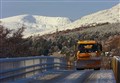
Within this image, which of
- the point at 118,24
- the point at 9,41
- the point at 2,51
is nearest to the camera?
the point at 2,51

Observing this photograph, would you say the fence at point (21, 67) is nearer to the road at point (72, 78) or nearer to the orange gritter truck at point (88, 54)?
the road at point (72, 78)

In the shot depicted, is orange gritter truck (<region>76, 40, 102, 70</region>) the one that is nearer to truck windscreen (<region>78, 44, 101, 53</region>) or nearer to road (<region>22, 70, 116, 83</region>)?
truck windscreen (<region>78, 44, 101, 53</region>)

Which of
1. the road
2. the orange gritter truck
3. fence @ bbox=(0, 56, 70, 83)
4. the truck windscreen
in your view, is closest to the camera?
fence @ bbox=(0, 56, 70, 83)

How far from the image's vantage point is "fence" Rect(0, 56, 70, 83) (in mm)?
20188

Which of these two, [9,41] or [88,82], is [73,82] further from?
[9,41]

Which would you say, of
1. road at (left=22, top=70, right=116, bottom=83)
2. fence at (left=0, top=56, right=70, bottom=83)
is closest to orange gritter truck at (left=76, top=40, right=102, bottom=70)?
fence at (left=0, top=56, right=70, bottom=83)

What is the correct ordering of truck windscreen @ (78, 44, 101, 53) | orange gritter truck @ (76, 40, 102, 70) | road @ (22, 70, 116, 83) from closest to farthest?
1. road @ (22, 70, 116, 83)
2. orange gritter truck @ (76, 40, 102, 70)
3. truck windscreen @ (78, 44, 101, 53)

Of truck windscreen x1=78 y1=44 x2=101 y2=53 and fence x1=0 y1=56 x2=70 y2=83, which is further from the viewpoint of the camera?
truck windscreen x1=78 y1=44 x2=101 y2=53

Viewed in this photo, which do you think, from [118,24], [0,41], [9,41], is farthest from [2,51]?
[118,24]

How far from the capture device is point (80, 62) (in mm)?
45656

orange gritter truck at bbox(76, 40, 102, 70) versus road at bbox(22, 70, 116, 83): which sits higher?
orange gritter truck at bbox(76, 40, 102, 70)

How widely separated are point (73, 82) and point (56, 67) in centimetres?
1428

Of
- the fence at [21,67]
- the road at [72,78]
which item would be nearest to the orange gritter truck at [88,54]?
the fence at [21,67]

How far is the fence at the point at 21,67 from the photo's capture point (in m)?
20.2
